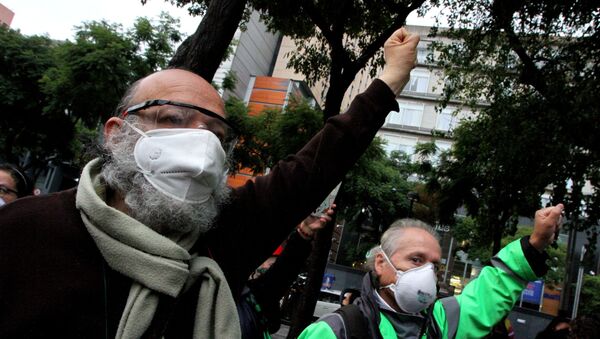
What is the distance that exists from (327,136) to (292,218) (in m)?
0.29

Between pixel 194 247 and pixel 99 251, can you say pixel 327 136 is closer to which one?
pixel 194 247

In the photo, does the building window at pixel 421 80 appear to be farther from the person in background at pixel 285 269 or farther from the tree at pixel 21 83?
the person in background at pixel 285 269

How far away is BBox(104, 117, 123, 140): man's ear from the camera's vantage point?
136cm

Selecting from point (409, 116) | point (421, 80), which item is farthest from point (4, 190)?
point (421, 80)

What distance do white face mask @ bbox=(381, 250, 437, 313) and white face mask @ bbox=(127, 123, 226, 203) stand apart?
52.2 inches

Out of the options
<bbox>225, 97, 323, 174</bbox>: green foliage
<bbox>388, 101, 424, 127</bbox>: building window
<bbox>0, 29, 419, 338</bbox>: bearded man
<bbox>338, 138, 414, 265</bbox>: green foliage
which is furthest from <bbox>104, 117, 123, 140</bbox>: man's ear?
<bbox>388, 101, 424, 127</bbox>: building window

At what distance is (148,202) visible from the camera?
1.18 metres

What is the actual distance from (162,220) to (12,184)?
8.61 ft

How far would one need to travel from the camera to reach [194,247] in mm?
1264

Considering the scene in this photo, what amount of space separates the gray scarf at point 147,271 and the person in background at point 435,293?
37.2 inches

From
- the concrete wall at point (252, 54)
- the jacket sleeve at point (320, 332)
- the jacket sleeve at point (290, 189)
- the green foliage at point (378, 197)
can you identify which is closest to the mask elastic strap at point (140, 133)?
the jacket sleeve at point (290, 189)

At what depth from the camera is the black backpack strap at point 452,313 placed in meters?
2.16

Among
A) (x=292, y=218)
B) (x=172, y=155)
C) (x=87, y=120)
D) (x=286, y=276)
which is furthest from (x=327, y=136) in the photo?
(x=87, y=120)

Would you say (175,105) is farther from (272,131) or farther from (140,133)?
(272,131)
